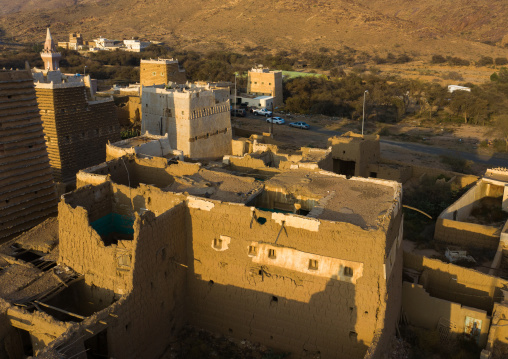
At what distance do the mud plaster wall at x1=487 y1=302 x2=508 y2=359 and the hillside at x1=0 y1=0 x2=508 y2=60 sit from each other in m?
86.3

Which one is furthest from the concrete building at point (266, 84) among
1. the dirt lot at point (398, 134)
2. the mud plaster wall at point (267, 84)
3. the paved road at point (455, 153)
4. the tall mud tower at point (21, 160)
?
the tall mud tower at point (21, 160)

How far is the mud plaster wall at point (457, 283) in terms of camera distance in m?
13.1

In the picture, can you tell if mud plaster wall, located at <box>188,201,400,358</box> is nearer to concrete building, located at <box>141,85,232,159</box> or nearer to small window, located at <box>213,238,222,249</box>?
small window, located at <box>213,238,222,249</box>

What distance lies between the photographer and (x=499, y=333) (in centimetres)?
1177

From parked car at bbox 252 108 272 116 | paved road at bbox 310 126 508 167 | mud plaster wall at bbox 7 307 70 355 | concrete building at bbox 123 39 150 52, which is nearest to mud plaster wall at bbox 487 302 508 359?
mud plaster wall at bbox 7 307 70 355

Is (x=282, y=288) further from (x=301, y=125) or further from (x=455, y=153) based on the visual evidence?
(x=301, y=125)

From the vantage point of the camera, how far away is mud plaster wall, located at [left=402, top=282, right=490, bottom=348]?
12.5 meters

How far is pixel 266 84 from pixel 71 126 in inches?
1259

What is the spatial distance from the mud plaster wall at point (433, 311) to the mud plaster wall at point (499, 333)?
56 cm

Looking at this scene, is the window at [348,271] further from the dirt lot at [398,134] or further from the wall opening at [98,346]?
the dirt lot at [398,134]

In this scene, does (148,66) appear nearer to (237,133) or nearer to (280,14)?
(237,133)

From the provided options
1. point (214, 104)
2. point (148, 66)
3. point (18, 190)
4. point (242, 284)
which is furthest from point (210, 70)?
point (242, 284)

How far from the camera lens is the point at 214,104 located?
23984 mm

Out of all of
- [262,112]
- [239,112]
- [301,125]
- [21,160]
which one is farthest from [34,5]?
[21,160]
